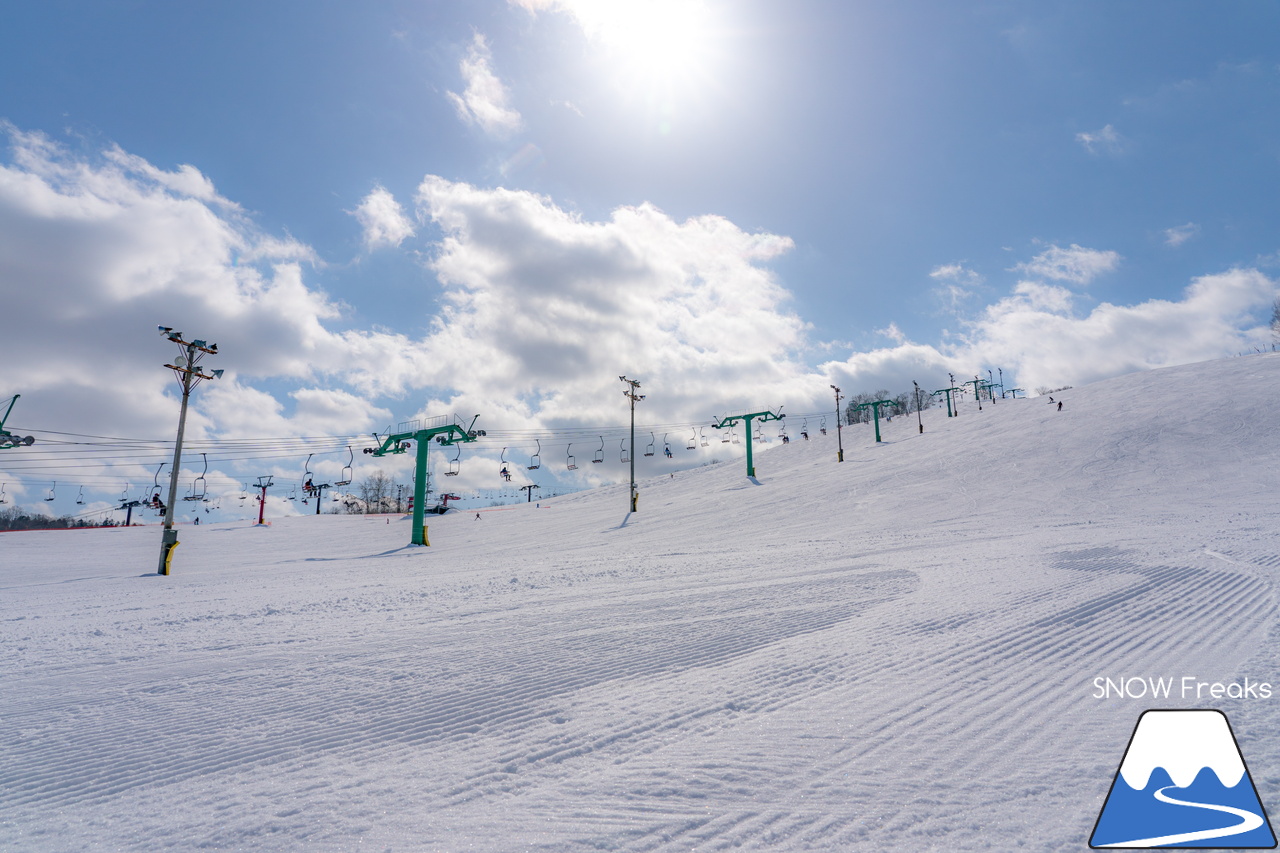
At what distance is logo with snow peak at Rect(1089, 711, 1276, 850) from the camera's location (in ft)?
10.0

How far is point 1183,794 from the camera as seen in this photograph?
11.2 feet

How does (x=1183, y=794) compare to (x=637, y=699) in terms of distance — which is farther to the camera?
(x=637, y=699)

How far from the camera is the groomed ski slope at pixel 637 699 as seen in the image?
338 centimetres

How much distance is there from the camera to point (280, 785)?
152 inches

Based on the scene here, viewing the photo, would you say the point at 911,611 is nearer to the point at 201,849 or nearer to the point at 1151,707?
the point at 1151,707

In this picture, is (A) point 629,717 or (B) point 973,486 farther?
(B) point 973,486

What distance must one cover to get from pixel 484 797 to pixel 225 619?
26.9 feet

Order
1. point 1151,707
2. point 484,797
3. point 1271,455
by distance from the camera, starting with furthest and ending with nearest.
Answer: point 1271,455 → point 1151,707 → point 484,797

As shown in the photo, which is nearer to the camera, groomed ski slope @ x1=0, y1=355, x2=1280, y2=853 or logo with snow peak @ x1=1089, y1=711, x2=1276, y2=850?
logo with snow peak @ x1=1089, y1=711, x2=1276, y2=850

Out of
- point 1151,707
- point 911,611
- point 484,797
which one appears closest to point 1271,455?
point 911,611

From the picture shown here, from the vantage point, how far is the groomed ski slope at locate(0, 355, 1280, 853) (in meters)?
3.38

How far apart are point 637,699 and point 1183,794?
144 inches

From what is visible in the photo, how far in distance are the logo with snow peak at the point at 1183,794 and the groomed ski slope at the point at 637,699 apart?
121 mm

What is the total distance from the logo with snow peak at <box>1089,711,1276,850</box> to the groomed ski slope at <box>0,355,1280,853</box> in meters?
0.12
